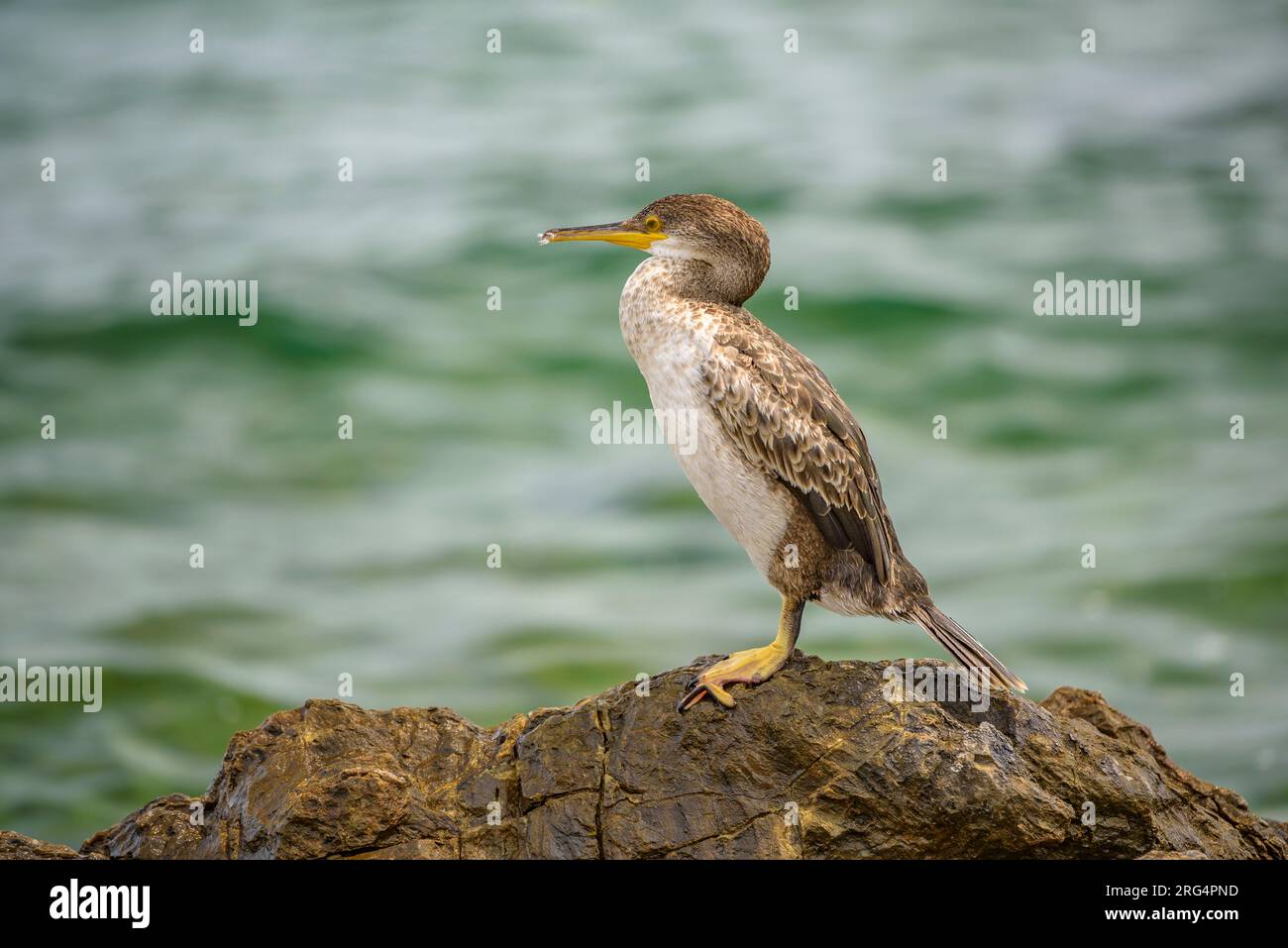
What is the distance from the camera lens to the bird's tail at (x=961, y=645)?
6.91 meters

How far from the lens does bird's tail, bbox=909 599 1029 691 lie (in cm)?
691

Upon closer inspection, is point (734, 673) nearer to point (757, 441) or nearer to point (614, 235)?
point (757, 441)

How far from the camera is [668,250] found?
24.2 ft

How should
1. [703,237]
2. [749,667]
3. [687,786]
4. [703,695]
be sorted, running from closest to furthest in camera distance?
[687,786], [703,695], [749,667], [703,237]

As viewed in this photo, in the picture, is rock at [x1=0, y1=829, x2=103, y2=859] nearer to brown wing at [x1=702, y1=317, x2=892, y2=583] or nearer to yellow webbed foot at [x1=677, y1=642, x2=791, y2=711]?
yellow webbed foot at [x1=677, y1=642, x2=791, y2=711]

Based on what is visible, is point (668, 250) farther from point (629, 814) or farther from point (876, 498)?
point (629, 814)

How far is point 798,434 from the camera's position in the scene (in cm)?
707

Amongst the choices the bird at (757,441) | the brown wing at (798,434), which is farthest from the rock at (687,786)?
the brown wing at (798,434)

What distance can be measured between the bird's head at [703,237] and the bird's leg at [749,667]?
5.24 feet

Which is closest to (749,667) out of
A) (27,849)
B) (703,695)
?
(703,695)

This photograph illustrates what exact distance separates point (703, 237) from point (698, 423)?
0.91 meters
